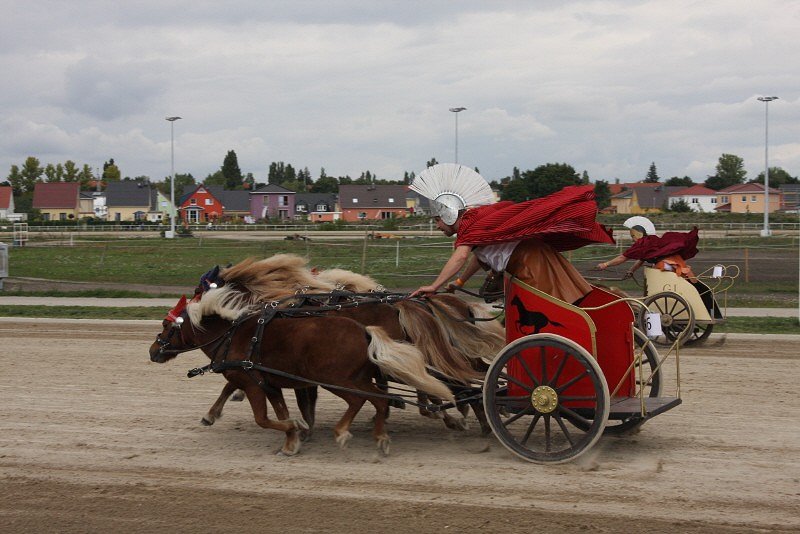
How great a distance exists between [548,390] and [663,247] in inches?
283

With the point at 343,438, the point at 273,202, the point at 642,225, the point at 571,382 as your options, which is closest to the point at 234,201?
the point at 273,202

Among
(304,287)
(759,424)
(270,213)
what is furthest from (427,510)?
(270,213)

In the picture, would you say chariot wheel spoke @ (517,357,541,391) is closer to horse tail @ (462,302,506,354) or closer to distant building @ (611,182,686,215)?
horse tail @ (462,302,506,354)

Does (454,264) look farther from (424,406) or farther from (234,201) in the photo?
(234,201)

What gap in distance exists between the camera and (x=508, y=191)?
159 feet

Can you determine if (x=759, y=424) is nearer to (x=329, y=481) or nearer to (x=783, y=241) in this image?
(x=329, y=481)

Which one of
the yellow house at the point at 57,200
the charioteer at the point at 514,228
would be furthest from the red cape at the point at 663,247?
the yellow house at the point at 57,200

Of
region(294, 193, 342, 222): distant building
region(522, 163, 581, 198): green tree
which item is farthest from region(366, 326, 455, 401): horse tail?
region(294, 193, 342, 222): distant building

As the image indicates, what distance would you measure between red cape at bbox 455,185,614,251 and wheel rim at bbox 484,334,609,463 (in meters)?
0.78

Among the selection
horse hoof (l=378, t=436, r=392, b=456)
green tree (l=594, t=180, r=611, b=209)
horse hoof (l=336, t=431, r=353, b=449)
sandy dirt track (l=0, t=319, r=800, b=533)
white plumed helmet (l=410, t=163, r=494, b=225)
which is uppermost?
green tree (l=594, t=180, r=611, b=209)

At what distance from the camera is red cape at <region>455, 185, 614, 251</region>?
257 inches

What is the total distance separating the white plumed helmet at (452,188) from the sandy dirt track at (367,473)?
1907 millimetres

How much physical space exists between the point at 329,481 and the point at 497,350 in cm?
192

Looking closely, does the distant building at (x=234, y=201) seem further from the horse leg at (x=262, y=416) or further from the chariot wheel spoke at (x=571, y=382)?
the chariot wheel spoke at (x=571, y=382)
